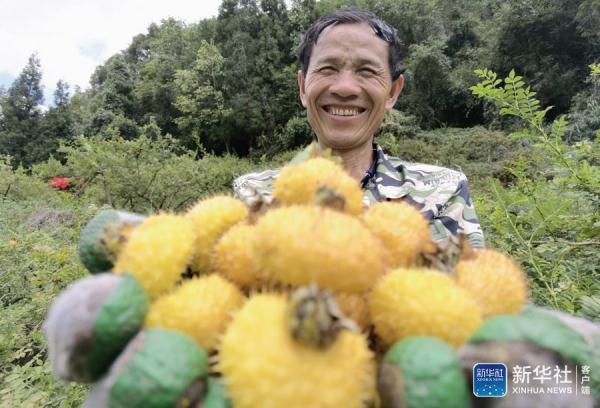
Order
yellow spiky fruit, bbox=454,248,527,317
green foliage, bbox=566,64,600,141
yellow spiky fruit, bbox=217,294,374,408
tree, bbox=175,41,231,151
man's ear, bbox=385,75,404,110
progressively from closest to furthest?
1. yellow spiky fruit, bbox=217,294,374,408
2. yellow spiky fruit, bbox=454,248,527,317
3. man's ear, bbox=385,75,404,110
4. green foliage, bbox=566,64,600,141
5. tree, bbox=175,41,231,151

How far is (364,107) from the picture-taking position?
240 cm

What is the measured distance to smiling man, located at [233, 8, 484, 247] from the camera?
2230mm

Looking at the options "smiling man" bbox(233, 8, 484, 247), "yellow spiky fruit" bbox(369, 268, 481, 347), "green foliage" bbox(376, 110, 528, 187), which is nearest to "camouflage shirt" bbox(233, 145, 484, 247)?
"smiling man" bbox(233, 8, 484, 247)

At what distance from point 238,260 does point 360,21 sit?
1799 mm

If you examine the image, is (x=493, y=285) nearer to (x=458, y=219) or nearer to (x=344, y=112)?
(x=458, y=219)

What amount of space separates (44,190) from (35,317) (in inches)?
428

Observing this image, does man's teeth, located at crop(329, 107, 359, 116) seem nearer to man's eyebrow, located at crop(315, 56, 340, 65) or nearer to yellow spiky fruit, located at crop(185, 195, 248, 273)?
man's eyebrow, located at crop(315, 56, 340, 65)

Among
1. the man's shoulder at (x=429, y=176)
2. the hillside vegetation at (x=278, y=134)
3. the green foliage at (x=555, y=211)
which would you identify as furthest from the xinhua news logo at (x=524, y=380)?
the man's shoulder at (x=429, y=176)

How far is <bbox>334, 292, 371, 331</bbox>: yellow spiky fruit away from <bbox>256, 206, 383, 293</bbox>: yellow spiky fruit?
0.01 metres

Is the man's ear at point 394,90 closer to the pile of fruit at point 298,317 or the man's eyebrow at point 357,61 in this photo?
the man's eyebrow at point 357,61

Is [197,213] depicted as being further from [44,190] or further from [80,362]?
[44,190]

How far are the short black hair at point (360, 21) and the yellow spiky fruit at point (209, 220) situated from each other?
5.21ft

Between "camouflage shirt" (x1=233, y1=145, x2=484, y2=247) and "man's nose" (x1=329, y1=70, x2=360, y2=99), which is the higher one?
"man's nose" (x1=329, y1=70, x2=360, y2=99)

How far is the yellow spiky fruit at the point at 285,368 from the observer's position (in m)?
0.62
